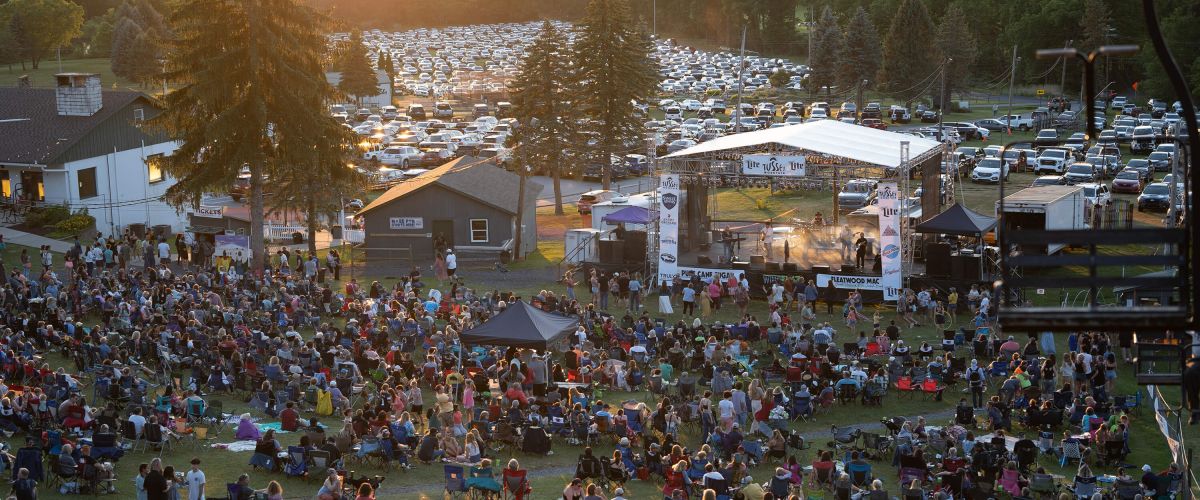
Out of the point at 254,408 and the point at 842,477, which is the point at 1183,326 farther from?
the point at 254,408

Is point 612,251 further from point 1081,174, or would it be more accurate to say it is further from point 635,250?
point 1081,174

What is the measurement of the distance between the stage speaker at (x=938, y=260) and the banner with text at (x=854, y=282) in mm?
1451

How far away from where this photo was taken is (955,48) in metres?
89.3

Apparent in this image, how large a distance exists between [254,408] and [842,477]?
1098 cm

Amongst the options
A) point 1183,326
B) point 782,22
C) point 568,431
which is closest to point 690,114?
point 782,22

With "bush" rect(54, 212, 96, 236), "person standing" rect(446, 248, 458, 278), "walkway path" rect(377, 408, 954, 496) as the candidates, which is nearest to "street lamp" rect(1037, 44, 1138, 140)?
"walkway path" rect(377, 408, 954, 496)

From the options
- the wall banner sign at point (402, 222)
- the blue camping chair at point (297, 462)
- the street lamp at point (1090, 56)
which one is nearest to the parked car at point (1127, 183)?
the wall banner sign at point (402, 222)

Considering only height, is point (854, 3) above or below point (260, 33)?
above

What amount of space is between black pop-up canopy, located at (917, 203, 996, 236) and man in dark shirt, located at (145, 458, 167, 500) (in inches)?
953

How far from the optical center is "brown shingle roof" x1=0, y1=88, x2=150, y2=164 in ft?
151

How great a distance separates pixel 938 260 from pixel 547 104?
81.6 feet

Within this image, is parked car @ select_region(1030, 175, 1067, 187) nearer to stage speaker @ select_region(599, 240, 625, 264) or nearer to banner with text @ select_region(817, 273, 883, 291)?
banner with text @ select_region(817, 273, 883, 291)

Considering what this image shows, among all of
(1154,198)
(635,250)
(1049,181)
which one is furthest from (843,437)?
(1049,181)

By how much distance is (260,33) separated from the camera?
37.3 m
